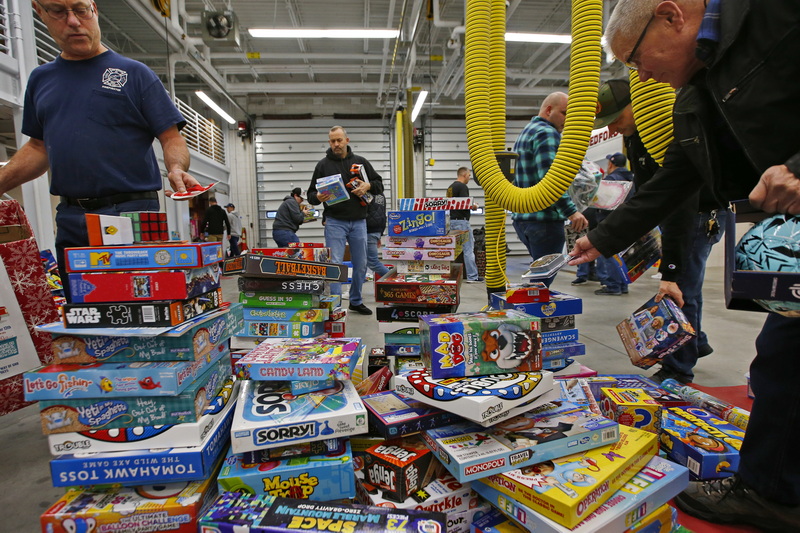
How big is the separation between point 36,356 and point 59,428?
3.16 ft

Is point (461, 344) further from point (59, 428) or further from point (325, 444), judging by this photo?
point (59, 428)

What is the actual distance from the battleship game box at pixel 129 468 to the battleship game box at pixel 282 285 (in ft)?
3.30

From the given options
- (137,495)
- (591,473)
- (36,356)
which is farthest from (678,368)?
(36,356)

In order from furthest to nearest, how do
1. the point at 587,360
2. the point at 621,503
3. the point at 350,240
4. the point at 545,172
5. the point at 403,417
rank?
the point at 350,240, the point at 587,360, the point at 545,172, the point at 403,417, the point at 621,503

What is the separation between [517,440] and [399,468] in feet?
1.02

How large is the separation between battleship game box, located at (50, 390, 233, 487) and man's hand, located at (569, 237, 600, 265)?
4.34 ft

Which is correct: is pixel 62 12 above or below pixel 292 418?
above

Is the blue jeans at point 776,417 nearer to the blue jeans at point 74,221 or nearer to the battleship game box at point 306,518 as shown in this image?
the battleship game box at point 306,518

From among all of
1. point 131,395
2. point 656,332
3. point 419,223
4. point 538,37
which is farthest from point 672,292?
point 538,37

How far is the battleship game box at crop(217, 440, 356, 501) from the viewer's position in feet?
3.26

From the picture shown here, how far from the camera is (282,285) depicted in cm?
194

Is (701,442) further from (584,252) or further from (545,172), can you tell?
(545,172)

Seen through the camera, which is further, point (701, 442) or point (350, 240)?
point (350, 240)

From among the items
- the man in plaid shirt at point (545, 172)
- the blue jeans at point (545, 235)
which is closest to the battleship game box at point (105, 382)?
the man in plaid shirt at point (545, 172)
